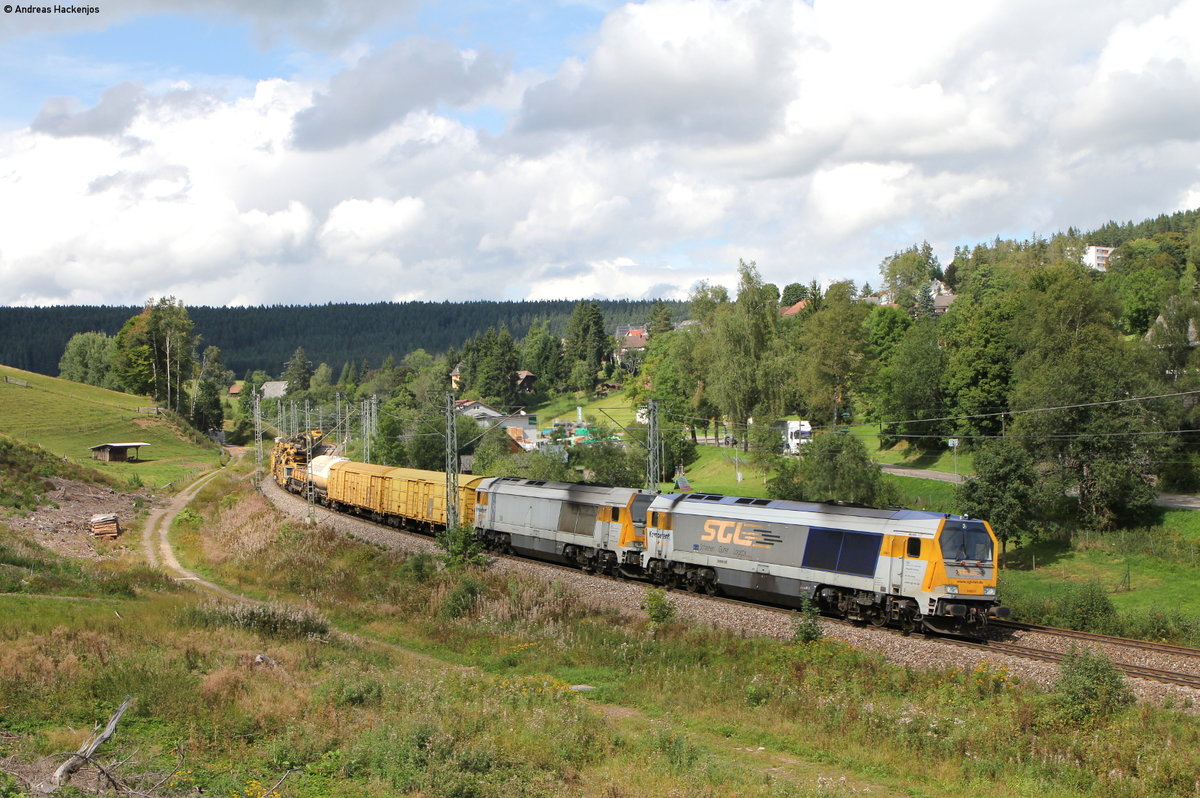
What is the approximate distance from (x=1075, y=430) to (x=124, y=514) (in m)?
56.9

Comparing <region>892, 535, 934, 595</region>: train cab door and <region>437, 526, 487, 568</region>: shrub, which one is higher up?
<region>892, 535, 934, 595</region>: train cab door

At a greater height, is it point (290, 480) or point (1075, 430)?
point (1075, 430)

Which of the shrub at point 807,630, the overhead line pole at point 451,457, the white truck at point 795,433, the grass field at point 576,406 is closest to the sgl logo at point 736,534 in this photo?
the shrub at point 807,630

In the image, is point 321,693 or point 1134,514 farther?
point 1134,514

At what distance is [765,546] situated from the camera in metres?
29.0

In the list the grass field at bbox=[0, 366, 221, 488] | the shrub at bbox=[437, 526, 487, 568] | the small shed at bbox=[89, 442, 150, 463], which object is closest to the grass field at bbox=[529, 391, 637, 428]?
the grass field at bbox=[0, 366, 221, 488]

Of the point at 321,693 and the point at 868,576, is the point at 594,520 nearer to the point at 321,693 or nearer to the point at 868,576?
the point at 868,576

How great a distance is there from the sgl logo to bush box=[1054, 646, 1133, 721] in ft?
38.0

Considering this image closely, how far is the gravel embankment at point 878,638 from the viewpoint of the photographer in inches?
805

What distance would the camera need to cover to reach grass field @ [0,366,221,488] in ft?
299

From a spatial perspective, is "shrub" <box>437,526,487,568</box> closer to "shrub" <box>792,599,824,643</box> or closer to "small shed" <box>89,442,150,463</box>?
"shrub" <box>792,599,824,643</box>

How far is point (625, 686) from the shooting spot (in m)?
20.4

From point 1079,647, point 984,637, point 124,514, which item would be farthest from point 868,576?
point 124,514

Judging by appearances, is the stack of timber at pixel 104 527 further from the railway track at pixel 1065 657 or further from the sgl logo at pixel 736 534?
the railway track at pixel 1065 657
